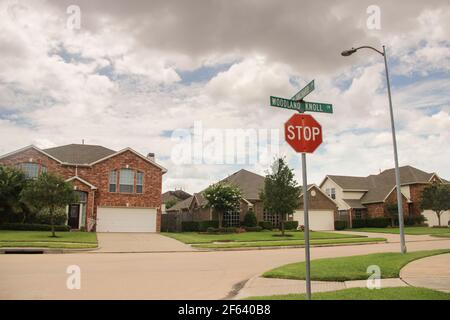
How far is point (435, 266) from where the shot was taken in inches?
472

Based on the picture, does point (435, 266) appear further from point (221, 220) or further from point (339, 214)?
point (339, 214)

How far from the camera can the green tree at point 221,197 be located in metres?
34.9

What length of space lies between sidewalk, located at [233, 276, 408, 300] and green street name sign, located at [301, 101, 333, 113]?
386cm

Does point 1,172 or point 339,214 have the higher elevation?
point 1,172

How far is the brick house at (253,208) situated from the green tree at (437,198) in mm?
9425

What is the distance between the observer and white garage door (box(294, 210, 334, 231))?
4209cm

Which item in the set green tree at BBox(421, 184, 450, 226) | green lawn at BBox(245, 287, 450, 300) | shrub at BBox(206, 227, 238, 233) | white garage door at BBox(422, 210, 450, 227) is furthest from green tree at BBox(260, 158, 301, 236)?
green lawn at BBox(245, 287, 450, 300)

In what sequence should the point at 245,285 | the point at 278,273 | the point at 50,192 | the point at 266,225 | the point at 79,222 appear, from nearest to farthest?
the point at 245,285
the point at 278,273
the point at 50,192
the point at 79,222
the point at 266,225

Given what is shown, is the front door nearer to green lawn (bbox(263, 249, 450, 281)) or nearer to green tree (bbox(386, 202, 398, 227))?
green lawn (bbox(263, 249, 450, 281))

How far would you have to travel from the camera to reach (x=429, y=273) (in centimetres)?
1066

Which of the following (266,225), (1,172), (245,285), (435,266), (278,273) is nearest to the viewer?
(245,285)

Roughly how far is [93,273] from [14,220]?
22.7 meters

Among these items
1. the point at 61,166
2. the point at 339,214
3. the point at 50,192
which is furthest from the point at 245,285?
the point at 339,214

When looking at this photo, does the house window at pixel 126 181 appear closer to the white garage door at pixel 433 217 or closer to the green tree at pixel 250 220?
the green tree at pixel 250 220
